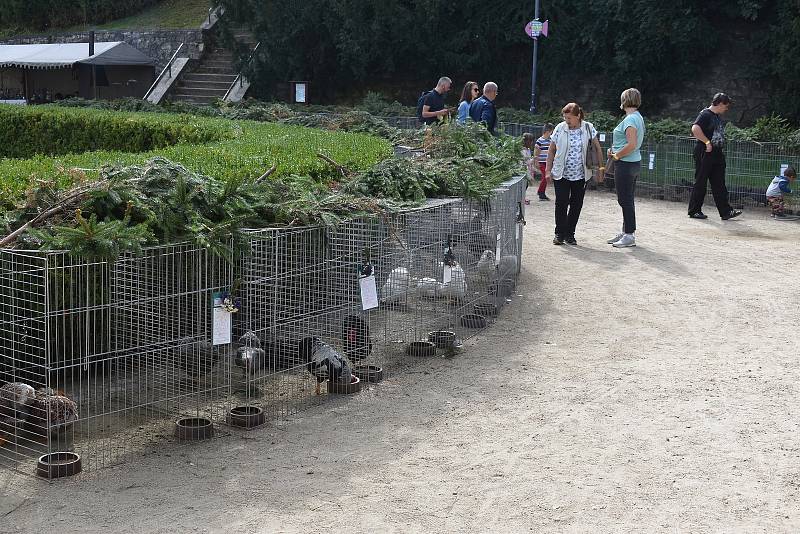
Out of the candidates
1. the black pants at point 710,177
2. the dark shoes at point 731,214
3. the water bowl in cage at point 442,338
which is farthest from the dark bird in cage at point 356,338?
the dark shoes at point 731,214

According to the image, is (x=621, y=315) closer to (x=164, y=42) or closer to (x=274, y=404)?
(x=274, y=404)

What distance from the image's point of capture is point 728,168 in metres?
17.5

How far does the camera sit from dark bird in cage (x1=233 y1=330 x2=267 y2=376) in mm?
7039

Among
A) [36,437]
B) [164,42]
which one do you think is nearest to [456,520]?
[36,437]

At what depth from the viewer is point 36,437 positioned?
6.48 metres

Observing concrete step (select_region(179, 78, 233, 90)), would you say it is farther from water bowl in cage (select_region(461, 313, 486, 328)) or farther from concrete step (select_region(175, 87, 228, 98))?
water bowl in cage (select_region(461, 313, 486, 328))

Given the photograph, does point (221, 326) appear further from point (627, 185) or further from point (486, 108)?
point (486, 108)

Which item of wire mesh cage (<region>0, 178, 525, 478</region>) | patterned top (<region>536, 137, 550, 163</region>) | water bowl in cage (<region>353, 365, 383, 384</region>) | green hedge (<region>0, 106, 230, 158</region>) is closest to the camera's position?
wire mesh cage (<region>0, 178, 525, 478</region>)

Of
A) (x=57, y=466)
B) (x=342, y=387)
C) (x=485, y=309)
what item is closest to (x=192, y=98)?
(x=485, y=309)

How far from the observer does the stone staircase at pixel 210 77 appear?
3531cm

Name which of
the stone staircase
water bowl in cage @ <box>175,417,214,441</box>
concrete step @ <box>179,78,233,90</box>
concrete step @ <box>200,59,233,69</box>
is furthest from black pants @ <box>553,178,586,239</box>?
concrete step @ <box>200,59,233,69</box>

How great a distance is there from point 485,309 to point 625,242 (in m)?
4.23

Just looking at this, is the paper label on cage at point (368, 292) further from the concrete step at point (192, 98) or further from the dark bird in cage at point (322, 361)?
the concrete step at point (192, 98)

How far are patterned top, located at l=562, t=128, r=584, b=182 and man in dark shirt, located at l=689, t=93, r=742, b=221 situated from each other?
297cm
